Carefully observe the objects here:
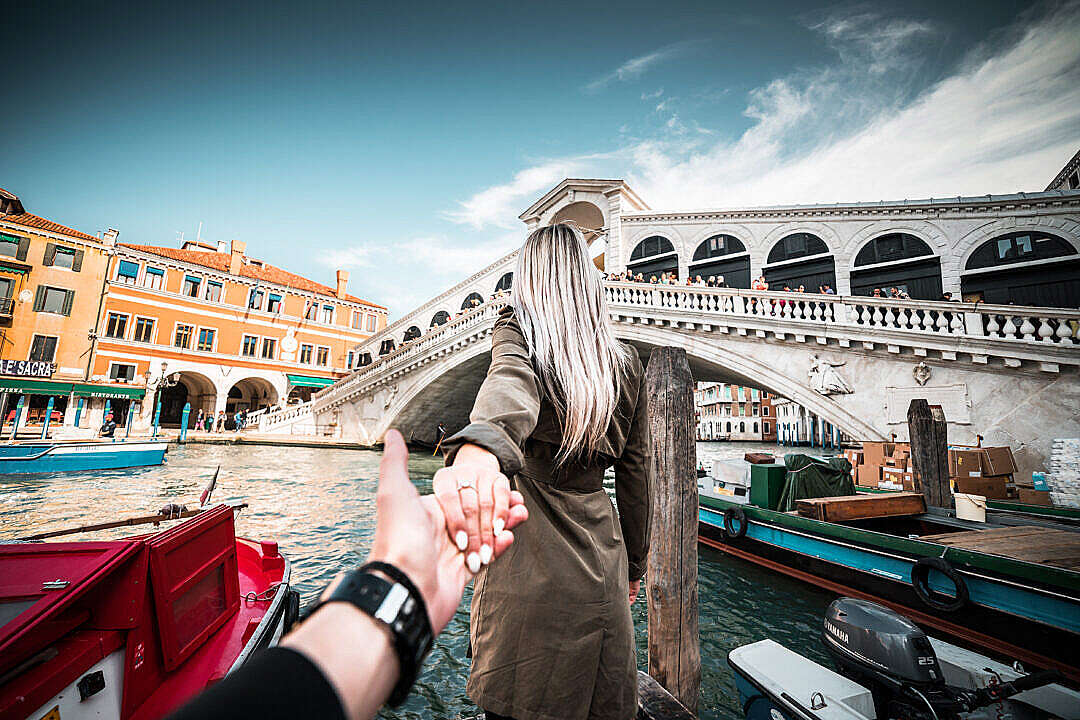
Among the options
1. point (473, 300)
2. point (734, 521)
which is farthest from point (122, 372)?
point (734, 521)

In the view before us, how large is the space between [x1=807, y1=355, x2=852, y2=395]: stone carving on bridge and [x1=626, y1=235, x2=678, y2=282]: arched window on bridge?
8.40m

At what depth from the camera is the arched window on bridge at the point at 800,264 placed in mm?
15594

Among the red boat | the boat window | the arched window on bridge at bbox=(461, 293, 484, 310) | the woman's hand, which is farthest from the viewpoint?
the arched window on bridge at bbox=(461, 293, 484, 310)

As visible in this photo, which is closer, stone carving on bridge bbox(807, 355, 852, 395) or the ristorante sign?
stone carving on bridge bbox(807, 355, 852, 395)

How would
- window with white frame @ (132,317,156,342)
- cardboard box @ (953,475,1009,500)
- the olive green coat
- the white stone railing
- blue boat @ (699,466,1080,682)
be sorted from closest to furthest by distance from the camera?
the olive green coat < blue boat @ (699,466,1080,682) < cardboard box @ (953,475,1009,500) < the white stone railing < window with white frame @ (132,317,156,342)

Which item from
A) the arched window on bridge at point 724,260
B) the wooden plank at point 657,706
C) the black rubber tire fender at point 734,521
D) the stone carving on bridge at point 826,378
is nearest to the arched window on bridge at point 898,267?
the arched window on bridge at point 724,260

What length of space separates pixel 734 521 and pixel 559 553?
6136 mm

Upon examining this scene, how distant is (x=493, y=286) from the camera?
938 inches

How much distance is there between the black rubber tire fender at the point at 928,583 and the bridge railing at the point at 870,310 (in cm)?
748

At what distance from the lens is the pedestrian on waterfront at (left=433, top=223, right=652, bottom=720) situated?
3.85 feet

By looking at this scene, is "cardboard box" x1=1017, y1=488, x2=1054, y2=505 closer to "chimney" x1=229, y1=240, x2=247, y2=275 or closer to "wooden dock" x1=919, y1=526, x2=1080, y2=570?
"wooden dock" x1=919, y1=526, x2=1080, y2=570

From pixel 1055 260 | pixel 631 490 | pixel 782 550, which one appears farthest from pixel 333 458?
pixel 1055 260

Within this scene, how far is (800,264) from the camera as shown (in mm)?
16078

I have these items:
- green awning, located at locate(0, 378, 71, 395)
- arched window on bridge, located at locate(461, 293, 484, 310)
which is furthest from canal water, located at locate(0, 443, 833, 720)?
arched window on bridge, located at locate(461, 293, 484, 310)
